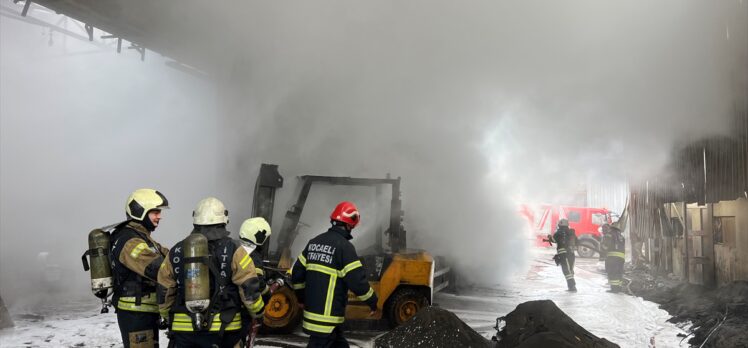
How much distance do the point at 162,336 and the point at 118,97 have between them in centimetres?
1158

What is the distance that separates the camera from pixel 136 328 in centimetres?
272

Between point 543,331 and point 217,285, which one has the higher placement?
point 217,285

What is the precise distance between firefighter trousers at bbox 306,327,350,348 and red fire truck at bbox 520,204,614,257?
14.0 meters

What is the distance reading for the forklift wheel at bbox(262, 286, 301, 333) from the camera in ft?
16.5

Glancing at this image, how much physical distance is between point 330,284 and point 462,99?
18.6 feet

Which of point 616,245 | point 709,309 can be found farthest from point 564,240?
point 709,309

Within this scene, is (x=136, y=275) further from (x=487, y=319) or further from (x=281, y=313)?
(x=487, y=319)

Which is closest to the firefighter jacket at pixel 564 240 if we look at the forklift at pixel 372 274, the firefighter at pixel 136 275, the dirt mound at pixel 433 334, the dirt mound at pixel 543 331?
the forklift at pixel 372 274

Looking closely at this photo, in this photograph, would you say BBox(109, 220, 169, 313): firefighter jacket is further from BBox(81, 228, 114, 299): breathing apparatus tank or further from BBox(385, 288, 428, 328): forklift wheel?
BBox(385, 288, 428, 328): forklift wheel

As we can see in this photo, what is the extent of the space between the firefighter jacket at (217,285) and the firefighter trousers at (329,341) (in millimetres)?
717

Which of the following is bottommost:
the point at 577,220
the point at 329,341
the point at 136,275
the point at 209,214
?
the point at 329,341

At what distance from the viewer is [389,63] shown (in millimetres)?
7887

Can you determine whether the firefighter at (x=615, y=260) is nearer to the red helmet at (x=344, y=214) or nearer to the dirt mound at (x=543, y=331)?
the dirt mound at (x=543, y=331)

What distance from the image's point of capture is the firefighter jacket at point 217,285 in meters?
2.42
